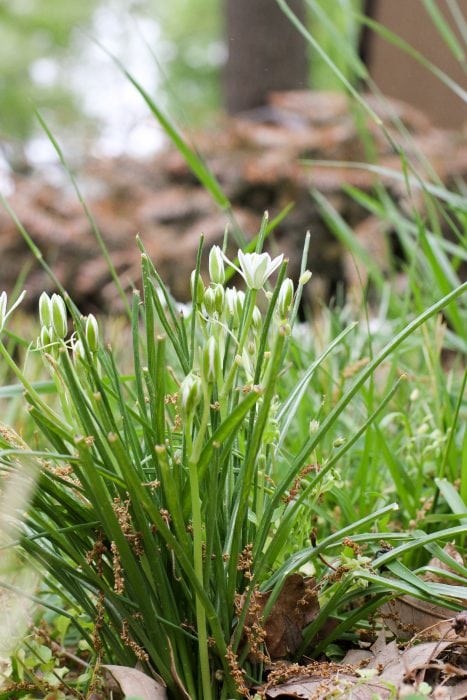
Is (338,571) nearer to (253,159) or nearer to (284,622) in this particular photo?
(284,622)

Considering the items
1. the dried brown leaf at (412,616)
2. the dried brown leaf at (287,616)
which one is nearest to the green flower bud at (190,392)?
the dried brown leaf at (287,616)

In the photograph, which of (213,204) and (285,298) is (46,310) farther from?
(213,204)

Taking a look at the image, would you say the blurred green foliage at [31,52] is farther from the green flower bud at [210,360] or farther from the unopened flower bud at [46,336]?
the green flower bud at [210,360]

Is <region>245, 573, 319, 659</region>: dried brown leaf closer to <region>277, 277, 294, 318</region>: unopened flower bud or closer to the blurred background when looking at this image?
<region>277, 277, 294, 318</region>: unopened flower bud

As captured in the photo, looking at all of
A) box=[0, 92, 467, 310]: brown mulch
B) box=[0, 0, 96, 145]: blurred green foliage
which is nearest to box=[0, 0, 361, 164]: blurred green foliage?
box=[0, 0, 96, 145]: blurred green foliage

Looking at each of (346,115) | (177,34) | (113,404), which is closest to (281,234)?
(346,115)

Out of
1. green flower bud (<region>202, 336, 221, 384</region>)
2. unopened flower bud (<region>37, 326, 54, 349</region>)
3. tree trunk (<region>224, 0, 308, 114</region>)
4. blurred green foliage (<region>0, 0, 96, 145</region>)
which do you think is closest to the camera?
green flower bud (<region>202, 336, 221, 384</region>)
